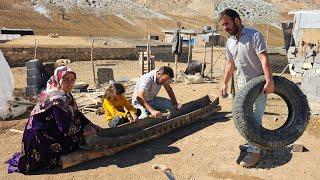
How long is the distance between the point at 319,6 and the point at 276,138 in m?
92.0

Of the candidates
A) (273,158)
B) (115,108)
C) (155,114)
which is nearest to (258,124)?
(273,158)

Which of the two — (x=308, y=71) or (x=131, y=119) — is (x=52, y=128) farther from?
(x=308, y=71)

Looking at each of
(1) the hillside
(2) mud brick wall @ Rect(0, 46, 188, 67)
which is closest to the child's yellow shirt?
(2) mud brick wall @ Rect(0, 46, 188, 67)

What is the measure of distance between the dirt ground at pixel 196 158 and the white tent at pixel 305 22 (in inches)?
505

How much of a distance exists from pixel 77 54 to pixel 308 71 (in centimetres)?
1140

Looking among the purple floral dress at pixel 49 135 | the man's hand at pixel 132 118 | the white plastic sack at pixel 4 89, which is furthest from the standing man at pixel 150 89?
the white plastic sack at pixel 4 89

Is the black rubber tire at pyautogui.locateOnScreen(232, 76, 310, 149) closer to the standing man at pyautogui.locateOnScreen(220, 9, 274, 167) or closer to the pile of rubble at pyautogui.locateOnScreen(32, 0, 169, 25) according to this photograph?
the standing man at pyautogui.locateOnScreen(220, 9, 274, 167)

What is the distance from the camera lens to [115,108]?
7.71 meters

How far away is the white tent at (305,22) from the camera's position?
67.7 feet

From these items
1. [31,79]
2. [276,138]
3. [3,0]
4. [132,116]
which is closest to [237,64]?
[276,138]

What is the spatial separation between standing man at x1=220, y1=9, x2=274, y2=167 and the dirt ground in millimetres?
983

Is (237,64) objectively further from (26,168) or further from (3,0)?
(3,0)

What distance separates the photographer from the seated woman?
609 cm

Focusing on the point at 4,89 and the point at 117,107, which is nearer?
the point at 117,107
